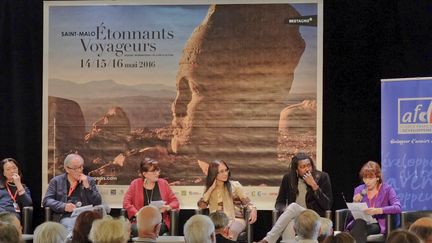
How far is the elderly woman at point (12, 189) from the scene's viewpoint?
827 centimetres

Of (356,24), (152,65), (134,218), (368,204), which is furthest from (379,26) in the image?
(134,218)

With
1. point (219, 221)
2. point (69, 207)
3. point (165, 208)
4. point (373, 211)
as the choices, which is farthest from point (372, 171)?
point (69, 207)

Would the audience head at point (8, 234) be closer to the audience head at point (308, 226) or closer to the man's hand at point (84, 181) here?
the audience head at point (308, 226)

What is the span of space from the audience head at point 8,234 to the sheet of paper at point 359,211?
3.77 m

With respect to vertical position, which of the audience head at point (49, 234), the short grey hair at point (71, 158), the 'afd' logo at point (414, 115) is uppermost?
the 'afd' logo at point (414, 115)

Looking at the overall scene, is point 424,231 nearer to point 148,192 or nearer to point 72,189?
point 148,192

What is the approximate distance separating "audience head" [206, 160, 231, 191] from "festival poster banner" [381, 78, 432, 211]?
5.02 ft

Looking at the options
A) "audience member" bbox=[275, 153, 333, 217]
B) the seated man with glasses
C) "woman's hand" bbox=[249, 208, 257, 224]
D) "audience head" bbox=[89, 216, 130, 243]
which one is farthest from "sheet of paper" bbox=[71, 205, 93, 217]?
"audience head" bbox=[89, 216, 130, 243]

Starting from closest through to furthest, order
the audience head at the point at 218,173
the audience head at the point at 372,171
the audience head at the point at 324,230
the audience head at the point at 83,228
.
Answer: the audience head at the point at 83,228
the audience head at the point at 324,230
the audience head at the point at 372,171
the audience head at the point at 218,173

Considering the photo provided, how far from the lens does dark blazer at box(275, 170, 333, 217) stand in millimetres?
7852

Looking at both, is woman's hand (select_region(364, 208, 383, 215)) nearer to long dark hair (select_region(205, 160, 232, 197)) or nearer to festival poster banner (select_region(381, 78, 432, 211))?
festival poster banner (select_region(381, 78, 432, 211))

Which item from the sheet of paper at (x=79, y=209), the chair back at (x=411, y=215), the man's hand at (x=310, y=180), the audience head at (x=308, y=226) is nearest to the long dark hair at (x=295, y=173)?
the man's hand at (x=310, y=180)

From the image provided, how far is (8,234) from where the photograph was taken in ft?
14.8

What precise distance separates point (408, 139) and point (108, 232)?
4.28 m
